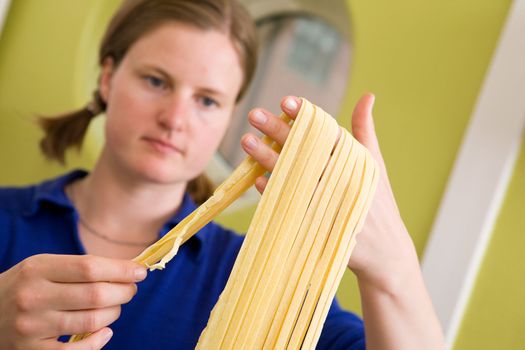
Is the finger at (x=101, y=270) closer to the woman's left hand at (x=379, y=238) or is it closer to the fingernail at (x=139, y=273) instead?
the fingernail at (x=139, y=273)

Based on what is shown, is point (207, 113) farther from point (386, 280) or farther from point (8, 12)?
point (8, 12)

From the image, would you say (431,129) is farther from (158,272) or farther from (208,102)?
(158,272)

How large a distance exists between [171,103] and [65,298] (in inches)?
17.5

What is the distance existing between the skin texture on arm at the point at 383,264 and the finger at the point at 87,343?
0.19 m

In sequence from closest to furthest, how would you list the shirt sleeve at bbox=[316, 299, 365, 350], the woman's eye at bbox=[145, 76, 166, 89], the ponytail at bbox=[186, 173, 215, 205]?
the shirt sleeve at bbox=[316, 299, 365, 350], the woman's eye at bbox=[145, 76, 166, 89], the ponytail at bbox=[186, 173, 215, 205]

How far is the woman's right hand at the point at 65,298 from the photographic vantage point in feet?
1.83

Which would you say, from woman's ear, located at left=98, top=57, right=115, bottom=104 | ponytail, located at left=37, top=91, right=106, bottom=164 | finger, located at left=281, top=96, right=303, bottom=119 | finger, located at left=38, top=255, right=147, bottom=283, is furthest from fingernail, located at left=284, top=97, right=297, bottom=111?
ponytail, located at left=37, top=91, right=106, bottom=164

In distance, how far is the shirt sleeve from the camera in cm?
86

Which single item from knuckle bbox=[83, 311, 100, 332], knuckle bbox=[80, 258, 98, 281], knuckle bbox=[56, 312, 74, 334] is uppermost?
knuckle bbox=[80, 258, 98, 281]

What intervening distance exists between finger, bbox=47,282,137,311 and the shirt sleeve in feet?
1.23

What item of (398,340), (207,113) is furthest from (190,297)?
(398,340)

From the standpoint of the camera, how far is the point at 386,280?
642mm

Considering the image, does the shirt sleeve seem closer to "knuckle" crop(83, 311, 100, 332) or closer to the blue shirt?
the blue shirt

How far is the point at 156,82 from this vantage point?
1.00 meters
